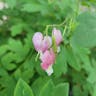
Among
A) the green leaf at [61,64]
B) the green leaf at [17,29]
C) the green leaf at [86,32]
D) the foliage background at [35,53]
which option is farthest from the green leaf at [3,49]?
the green leaf at [86,32]

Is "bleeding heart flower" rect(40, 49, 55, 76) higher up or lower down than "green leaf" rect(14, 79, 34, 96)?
lower down

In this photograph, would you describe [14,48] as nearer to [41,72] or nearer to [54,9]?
[41,72]

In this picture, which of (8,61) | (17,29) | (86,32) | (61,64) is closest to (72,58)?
(61,64)

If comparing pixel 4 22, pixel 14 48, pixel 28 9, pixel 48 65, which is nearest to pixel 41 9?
pixel 28 9

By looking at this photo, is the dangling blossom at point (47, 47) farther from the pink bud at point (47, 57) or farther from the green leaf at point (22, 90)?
the green leaf at point (22, 90)

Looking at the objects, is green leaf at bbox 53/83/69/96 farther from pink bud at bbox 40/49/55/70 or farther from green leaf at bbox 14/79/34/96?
pink bud at bbox 40/49/55/70

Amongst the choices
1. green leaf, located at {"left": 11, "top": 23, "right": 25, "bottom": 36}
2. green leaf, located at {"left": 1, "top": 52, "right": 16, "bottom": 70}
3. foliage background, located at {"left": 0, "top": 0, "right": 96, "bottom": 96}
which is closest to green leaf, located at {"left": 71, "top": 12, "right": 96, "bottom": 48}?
foliage background, located at {"left": 0, "top": 0, "right": 96, "bottom": 96}

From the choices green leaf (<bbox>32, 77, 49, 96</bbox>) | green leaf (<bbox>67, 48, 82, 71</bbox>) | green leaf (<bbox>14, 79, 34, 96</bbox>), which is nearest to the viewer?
green leaf (<bbox>14, 79, 34, 96</bbox>)

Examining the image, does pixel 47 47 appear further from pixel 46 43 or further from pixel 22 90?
pixel 22 90
